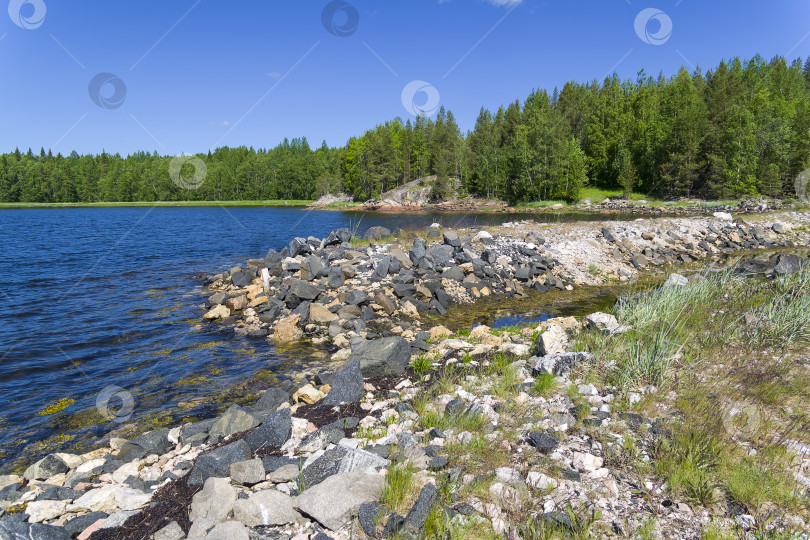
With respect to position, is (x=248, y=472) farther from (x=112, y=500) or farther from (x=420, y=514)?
(x=420, y=514)

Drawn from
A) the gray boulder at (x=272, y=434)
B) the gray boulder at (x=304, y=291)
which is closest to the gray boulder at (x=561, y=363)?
the gray boulder at (x=272, y=434)

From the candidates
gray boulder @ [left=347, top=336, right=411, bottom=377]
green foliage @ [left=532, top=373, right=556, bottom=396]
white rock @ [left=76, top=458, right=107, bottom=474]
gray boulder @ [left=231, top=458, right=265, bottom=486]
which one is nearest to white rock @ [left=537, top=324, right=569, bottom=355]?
green foliage @ [left=532, top=373, right=556, bottom=396]

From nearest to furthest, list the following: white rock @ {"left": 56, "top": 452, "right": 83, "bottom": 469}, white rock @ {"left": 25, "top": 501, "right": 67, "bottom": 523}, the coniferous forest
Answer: white rock @ {"left": 25, "top": 501, "right": 67, "bottom": 523} → white rock @ {"left": 56, "top": 452, "right": 83, "bottom": 469} → the coniferous forest

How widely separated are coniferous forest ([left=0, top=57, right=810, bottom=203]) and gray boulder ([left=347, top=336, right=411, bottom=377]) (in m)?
59.0

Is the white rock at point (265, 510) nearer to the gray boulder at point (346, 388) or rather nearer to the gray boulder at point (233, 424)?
the gray boulder at point (346, 388)

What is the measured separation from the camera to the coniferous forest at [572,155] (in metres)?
52.1

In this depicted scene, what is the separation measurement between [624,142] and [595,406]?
74.9 meters

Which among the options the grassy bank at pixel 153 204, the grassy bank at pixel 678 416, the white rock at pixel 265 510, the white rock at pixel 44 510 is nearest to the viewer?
the grassy bank at pixel 678 416

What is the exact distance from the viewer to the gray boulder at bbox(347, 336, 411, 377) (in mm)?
8227

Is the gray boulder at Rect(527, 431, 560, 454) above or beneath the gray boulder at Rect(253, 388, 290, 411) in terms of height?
above

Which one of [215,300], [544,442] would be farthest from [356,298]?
[544,442]

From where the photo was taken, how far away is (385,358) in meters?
8.31

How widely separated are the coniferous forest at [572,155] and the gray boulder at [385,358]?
5901cm

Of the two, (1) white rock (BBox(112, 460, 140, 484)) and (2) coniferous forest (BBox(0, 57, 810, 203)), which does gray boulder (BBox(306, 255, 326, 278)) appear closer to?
(1) white rock (BBox(112, 460, 140, 484))
